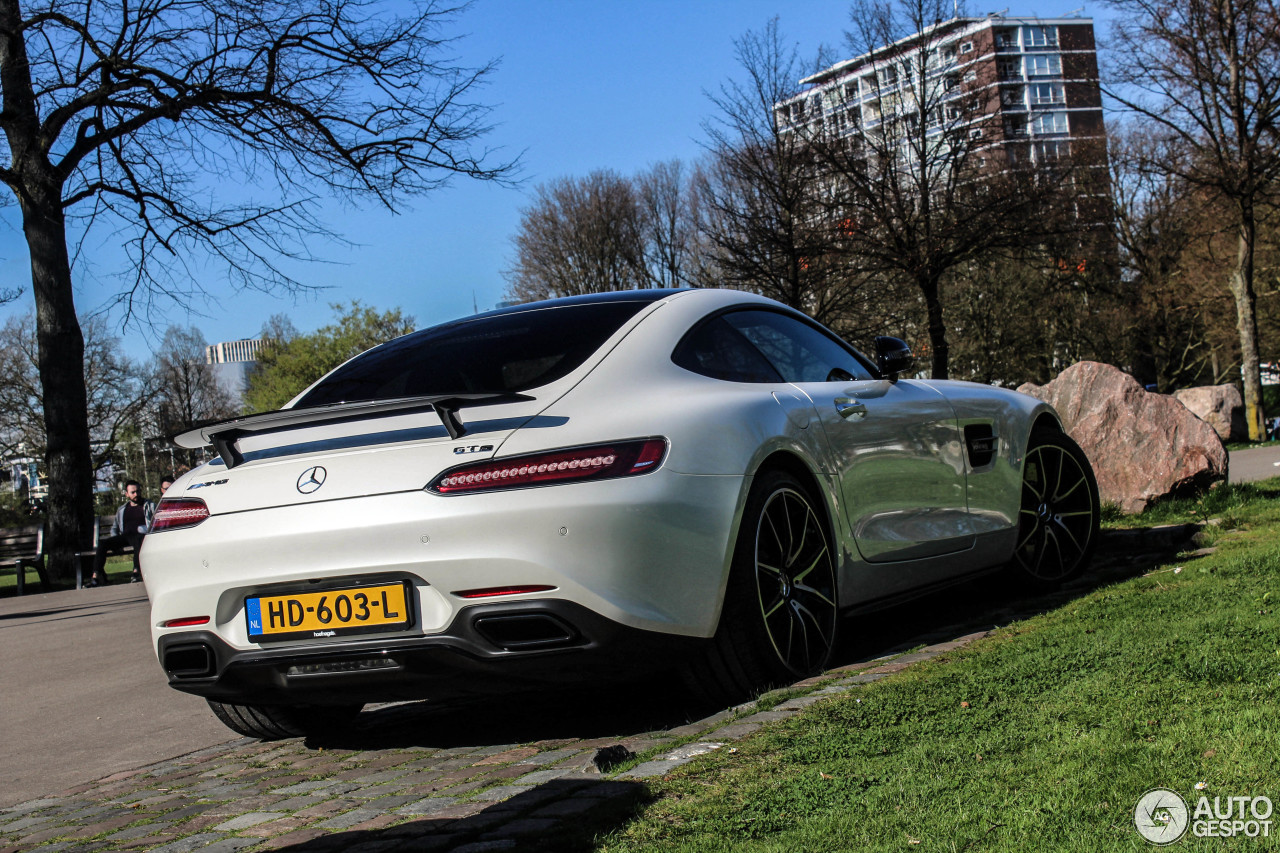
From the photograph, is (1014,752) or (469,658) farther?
(469,658)

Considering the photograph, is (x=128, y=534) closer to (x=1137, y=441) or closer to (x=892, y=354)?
(x=1137, y=441)

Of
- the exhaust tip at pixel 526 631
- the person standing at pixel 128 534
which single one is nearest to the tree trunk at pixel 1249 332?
the person standing at pixel 128 534

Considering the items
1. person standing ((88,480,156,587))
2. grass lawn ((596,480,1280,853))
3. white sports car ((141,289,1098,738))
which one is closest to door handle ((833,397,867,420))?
white sports car ((141,289,1098,738))

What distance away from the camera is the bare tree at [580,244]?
46781 millimetres

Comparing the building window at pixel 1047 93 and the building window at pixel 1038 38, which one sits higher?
the building window at pixel 1038 38

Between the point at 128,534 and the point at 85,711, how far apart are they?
42.6 ft

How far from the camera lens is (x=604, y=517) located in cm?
333

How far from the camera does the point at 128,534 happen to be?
58.1 ft

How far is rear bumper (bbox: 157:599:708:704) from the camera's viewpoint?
3.37 meters

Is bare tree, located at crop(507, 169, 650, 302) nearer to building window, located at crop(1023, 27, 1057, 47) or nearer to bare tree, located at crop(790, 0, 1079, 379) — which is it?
bare tree, located at crop(790, 0, 1079, 379)

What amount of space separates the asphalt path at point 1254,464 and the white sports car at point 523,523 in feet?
23.3

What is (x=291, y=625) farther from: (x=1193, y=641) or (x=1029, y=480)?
(x=1029, y=480)

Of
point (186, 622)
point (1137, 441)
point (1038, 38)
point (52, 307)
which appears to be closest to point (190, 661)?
Answer: point (186, 622)

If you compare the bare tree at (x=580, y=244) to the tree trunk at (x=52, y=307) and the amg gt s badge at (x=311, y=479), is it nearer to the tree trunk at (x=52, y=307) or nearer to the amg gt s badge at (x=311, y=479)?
the tree trunk at (x=52, y=307)
